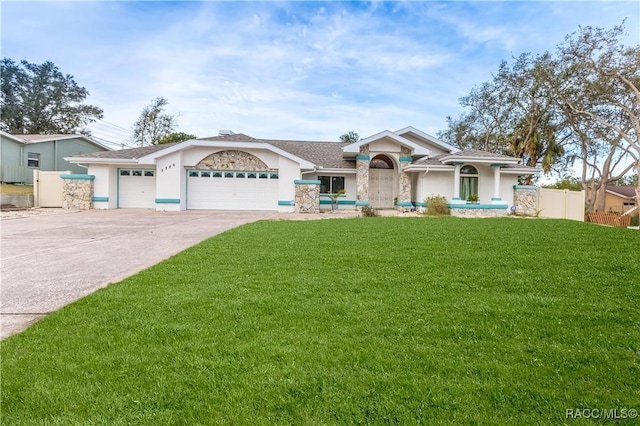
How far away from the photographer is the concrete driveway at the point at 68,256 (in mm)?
4602

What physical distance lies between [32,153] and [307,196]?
61.7 ft

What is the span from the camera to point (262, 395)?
252 cm

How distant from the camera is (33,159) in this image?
77.6 ft

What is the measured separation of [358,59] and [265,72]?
17.8 feet

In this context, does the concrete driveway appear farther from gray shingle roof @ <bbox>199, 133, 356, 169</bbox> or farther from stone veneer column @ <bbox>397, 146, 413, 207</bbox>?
stone veneer column @ <bbox>397, 146, 413, 207</bbox>

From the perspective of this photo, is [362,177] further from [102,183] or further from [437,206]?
[102,183]

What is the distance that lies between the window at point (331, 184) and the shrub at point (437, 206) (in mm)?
5327

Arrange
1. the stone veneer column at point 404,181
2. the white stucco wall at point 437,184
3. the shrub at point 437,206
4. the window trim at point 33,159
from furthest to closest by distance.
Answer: the window trim at point 33,159
the stone veneer column at point 404,181
the white stucco wall at point 437,184
the shrub at point 437,206

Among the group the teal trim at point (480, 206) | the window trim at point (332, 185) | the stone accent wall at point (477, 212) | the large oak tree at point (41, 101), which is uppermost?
the large oak tree at point (41, 101)

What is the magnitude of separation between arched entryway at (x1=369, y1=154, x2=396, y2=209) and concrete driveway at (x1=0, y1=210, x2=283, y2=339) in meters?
12.2

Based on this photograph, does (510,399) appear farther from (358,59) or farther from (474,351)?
(358,59)

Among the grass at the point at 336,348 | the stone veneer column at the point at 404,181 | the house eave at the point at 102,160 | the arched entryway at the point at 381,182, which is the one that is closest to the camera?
the grass at the point at 336,348

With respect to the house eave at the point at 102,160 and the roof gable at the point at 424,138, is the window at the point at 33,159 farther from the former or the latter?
the roof gable at the point at 424,138
